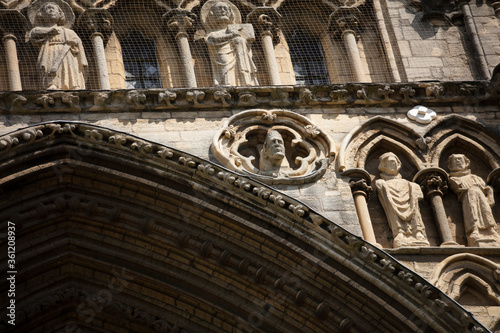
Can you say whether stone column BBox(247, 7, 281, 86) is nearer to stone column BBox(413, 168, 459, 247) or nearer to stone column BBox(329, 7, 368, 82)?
stone column BBox(329, 7, 368, 82)

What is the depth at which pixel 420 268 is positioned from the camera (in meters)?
17.0

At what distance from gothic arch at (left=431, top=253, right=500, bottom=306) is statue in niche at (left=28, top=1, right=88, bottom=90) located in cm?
520

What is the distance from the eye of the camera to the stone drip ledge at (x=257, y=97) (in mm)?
18125

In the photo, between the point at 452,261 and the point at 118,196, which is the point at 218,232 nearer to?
the point at 118,196

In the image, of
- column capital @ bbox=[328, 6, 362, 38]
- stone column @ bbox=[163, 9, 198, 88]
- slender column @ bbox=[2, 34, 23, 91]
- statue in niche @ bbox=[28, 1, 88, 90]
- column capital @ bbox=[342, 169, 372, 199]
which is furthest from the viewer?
column capital @ bbox=[328, 6, 362, 38]

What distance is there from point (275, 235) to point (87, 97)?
10.1 ft

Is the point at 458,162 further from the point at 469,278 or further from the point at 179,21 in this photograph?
the point at 179,21

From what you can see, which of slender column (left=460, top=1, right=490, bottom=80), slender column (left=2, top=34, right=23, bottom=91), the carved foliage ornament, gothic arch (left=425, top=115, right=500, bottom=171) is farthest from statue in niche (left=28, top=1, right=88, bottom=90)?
slender column (left=460, top=1, right=490, bottom=80)

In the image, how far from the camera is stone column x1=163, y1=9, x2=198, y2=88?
19375 millimetres

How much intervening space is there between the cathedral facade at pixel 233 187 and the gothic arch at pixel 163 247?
0.02 metres

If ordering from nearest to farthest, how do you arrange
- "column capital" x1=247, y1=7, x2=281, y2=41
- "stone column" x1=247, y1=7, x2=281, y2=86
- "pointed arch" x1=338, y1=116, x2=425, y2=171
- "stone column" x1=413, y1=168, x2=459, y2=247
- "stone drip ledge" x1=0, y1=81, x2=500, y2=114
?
"stone column" x1=413, y1=168, x2=459, y2=247 < "stone drip ledge" x1=0, y1=81, x2=500, y2=114 < "pointed arch" x1=338, y1=116, x2=425, y2=171 < "stone column" x1=247, y1=7, x2=281, y2=86 < "column capital" x1=247, y1=7, x2=281, y2=41

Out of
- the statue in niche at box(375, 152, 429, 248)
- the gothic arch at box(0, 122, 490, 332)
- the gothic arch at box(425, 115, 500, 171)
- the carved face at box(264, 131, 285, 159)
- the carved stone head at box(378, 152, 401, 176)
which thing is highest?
the gothic arch at box(425, 115, 500, 171)

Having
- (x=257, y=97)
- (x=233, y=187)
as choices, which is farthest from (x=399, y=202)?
(x=257, y=97)

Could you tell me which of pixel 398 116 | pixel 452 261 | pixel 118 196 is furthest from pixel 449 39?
pixel 118 196
